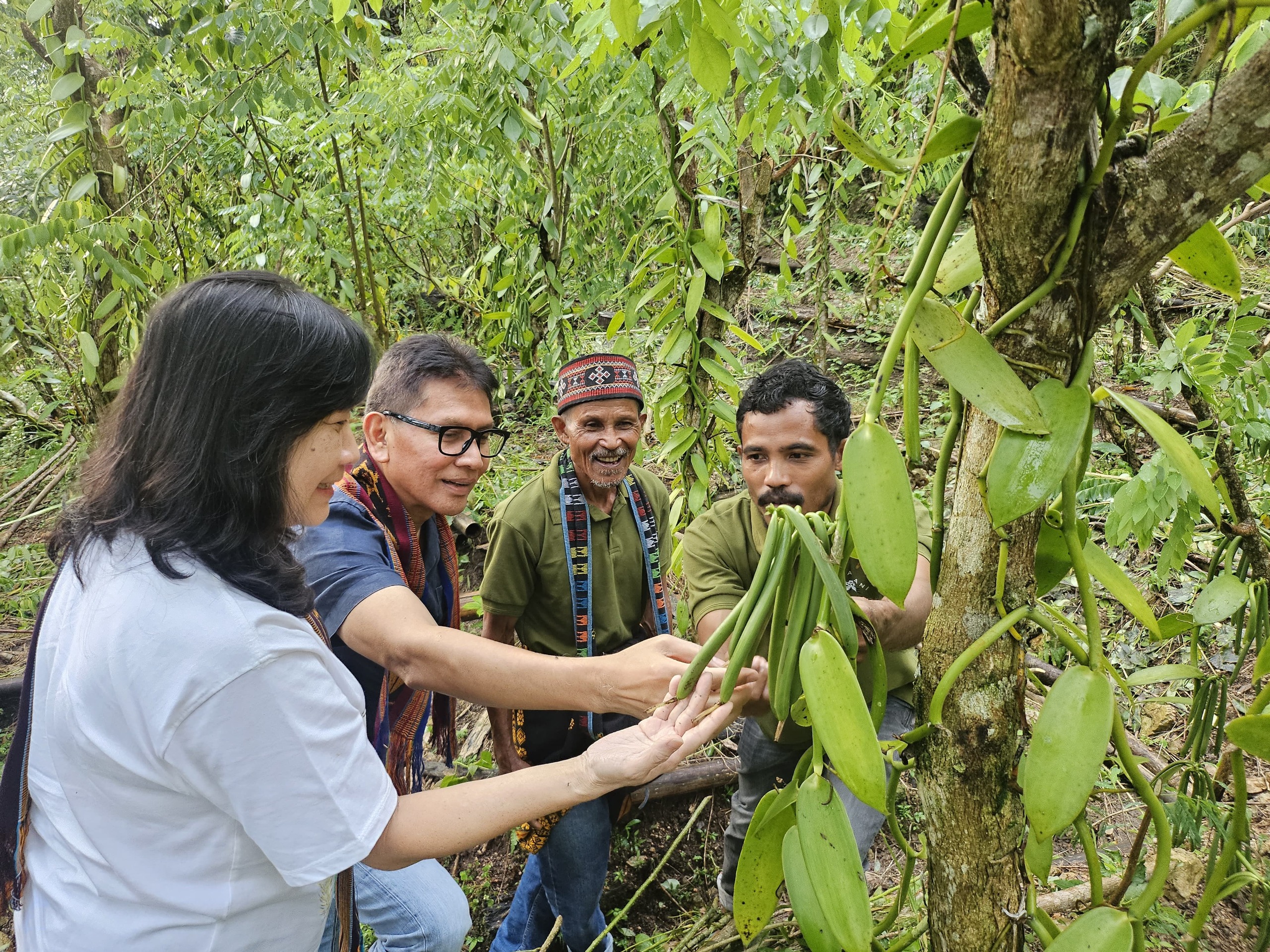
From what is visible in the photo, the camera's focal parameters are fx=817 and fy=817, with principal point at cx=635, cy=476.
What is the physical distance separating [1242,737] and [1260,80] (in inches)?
19.0

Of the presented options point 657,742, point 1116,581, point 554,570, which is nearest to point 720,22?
point 1116,581

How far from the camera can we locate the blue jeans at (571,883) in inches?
63.7

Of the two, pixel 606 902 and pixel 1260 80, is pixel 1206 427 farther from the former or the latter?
pixel 606 902

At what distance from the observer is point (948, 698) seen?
66 centimetres

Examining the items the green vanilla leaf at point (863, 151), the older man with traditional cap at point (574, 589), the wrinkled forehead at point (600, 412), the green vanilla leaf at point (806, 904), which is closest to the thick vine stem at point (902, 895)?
the green vanilla leaf at point (806, 904)

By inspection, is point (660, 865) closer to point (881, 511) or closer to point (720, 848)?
point (720, 848)

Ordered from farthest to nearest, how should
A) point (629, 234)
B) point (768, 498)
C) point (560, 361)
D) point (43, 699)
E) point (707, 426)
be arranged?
point (629, 234) → point (560, 361) → point (707, 426) → point (768, 498) → point (43, 699)

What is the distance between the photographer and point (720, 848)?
2.05 metres

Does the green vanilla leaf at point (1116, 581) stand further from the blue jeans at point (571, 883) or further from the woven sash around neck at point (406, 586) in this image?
the blue jeans at point (571, 883)

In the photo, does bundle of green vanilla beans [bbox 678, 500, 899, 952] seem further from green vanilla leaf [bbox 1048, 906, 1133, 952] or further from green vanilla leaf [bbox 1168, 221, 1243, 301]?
green vanilla leaf [bbox 1168, 221, 1243, 301]

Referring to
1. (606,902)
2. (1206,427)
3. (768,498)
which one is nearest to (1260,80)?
(1206,427)

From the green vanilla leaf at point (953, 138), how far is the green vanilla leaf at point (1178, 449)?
21 centimetres

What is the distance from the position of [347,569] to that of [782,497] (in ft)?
2.55

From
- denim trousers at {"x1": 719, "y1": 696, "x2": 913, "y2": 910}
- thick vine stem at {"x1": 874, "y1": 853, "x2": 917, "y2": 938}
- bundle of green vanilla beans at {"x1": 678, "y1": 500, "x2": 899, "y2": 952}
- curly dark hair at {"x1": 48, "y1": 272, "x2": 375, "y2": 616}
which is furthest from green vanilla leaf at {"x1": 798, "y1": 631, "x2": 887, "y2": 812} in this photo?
denim trousers at {"x1": 719, "y1": 696, "x2": 913, "y2": 910}
